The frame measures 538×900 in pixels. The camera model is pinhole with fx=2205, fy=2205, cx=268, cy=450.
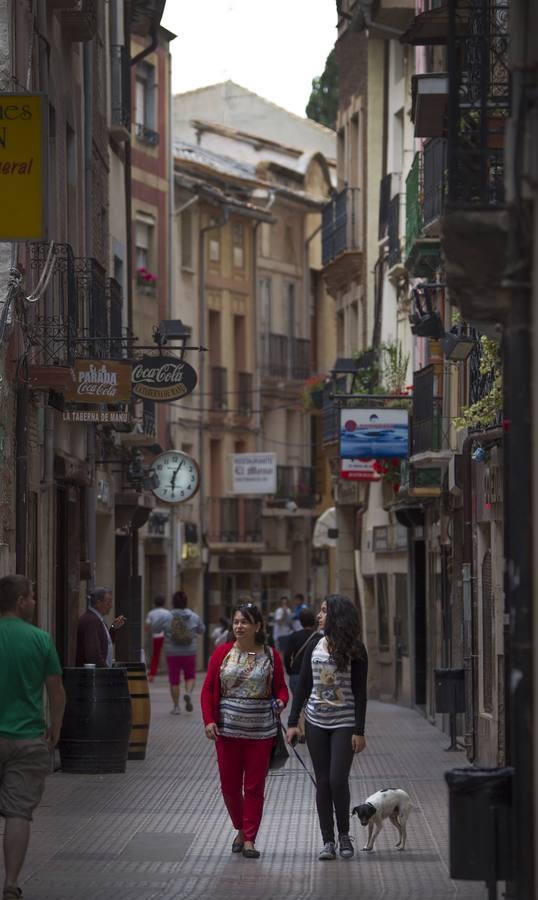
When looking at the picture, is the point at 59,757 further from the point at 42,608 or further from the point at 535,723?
the point at 535,723

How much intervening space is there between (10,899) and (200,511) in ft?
161

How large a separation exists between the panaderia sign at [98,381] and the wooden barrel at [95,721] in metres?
2.64

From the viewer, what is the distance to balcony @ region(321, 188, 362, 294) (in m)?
42.6

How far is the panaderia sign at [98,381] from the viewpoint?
831 inches

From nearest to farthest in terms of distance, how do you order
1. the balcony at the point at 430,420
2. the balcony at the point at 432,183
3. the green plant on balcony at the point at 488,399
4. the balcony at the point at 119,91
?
the green plant on balcony at the point at 488,399
the balcony at the point at 432,183
the balcony at the point at 430,420
the balcony at the point at 119,91

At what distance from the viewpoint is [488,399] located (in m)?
19.7

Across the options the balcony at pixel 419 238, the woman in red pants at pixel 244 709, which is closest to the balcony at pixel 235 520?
the balcony at pixel 419 238

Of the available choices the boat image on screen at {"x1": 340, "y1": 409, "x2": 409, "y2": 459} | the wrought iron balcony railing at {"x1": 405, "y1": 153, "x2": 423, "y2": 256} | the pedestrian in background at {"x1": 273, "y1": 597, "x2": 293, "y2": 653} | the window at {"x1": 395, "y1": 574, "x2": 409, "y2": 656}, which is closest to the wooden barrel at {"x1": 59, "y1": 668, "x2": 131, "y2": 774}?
the wrought iron balcony railing at {"x1": 405, "y1": 153, "x2": 423, "y2": 256}

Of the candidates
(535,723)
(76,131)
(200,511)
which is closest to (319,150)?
(200,511)

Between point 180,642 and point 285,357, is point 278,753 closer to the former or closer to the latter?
point 180,642

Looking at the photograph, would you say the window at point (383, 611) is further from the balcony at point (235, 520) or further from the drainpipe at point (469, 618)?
the balcony at point (235, 520)

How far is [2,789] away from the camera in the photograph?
11.7 metres

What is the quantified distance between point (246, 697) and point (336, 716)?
612 millimetres

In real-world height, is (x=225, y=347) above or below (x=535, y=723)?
above
